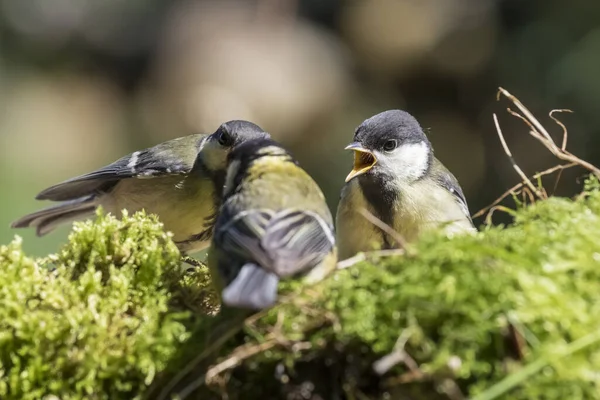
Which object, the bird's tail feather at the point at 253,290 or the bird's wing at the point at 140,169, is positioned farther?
the bird's wing at the point at 140,169

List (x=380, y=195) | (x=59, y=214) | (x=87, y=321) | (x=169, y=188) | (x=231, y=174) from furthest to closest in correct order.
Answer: (x=59, y=214) → (x=169, y=188) → (x=380, y=195) → (x=231, y=174) → (x=87, y=321)

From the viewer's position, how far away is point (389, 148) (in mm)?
2566

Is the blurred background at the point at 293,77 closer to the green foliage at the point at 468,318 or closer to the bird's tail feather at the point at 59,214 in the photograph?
the bird's tail feather at the point at 59,214

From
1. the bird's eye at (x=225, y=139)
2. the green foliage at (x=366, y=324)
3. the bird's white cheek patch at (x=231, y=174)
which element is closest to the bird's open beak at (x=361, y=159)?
the bird's eye at (x=225, y=139)

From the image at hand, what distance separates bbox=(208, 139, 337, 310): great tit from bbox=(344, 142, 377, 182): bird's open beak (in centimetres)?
49

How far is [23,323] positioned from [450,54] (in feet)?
17.9

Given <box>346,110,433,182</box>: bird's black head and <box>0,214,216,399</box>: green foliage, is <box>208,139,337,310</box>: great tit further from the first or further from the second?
<box>346,110,433,182</box>: bird's black head

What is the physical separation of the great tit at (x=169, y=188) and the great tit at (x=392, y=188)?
0.33 m

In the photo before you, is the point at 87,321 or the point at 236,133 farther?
the point at 236,133

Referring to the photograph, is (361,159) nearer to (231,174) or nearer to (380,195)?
(380,195)

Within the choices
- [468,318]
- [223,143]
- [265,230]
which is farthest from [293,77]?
[468,318]

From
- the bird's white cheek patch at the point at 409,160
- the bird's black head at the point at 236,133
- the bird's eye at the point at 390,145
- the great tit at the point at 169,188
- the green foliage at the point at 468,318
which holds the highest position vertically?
the green foliage at the point at 468,318

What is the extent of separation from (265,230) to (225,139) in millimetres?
1073

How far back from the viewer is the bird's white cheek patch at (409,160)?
2562mm
